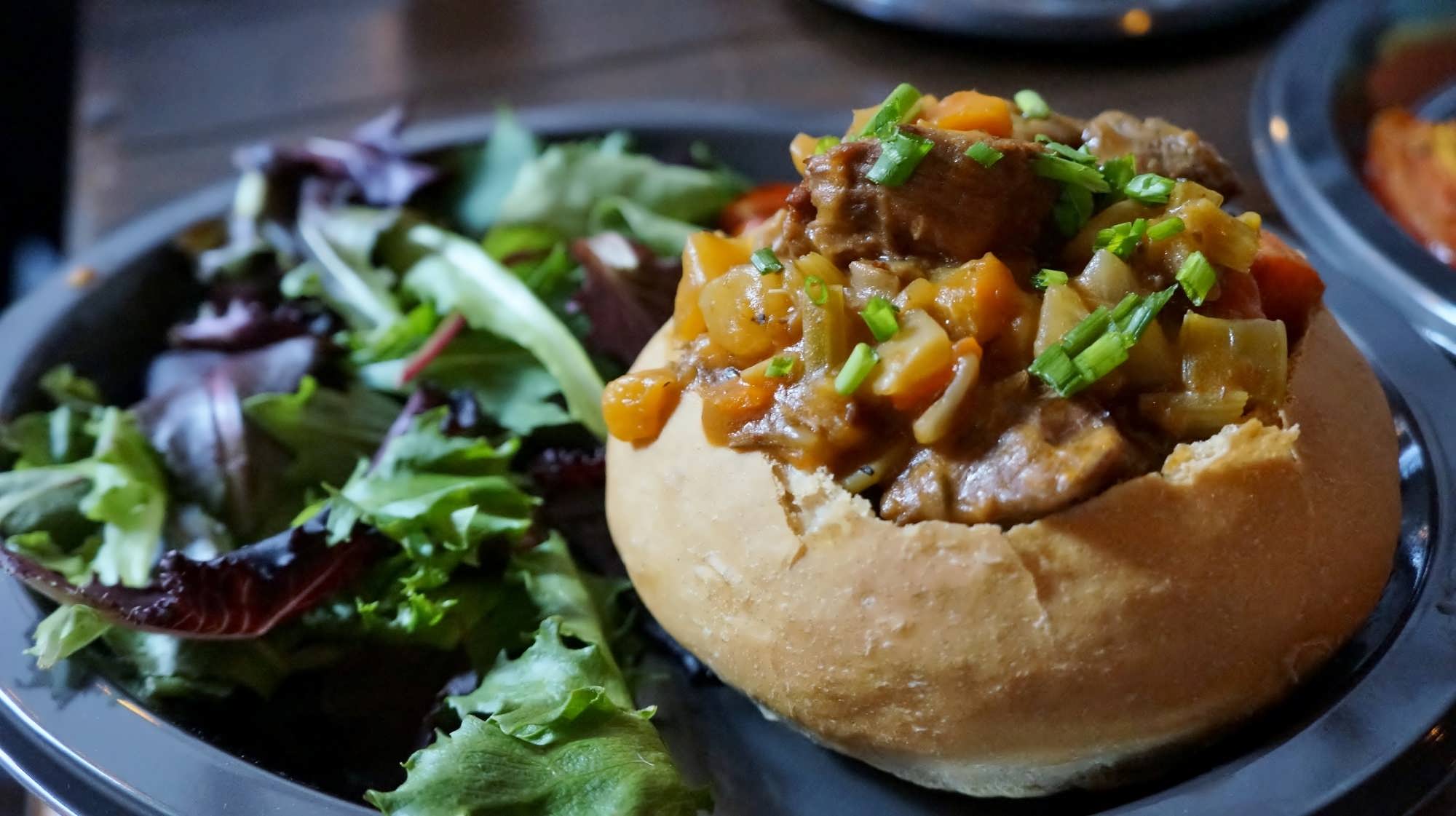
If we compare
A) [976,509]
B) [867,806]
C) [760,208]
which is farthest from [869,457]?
[760,208]

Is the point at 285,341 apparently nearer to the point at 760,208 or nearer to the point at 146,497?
the point at 146,497

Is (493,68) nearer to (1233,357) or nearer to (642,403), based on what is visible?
(642,403)

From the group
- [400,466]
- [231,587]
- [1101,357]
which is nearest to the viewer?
[1101,357]

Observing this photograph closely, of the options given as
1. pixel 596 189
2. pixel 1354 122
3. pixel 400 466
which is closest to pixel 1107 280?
pixel 400 466

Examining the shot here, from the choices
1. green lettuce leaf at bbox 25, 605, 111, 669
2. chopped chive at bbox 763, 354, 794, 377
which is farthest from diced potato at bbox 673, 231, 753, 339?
green lettuce leaf at bbox 25, 605, 111, 669

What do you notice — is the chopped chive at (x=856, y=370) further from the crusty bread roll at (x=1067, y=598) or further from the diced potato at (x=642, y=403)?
the diced potato at (x=642, y=403)

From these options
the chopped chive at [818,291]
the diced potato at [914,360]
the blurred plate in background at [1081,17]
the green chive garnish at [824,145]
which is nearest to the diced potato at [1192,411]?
the diced potato at [914,360]
